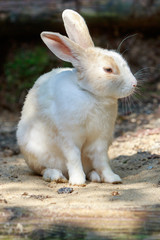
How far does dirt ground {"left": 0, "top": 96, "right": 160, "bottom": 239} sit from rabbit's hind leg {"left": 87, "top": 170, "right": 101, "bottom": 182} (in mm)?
109

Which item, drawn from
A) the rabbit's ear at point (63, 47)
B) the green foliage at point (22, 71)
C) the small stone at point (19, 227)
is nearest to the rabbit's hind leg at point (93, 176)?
the rabbit's ear at point (63, 47)

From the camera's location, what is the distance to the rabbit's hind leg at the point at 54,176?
4352mm

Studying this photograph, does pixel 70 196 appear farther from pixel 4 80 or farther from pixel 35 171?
pixel 4 80

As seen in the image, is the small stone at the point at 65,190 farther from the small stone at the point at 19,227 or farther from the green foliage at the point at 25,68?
the green foliage at the point at 25,68

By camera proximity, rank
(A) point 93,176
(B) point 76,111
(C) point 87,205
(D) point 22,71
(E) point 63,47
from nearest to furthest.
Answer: (C) point 87,205, (B) point 76,111, (E) point 63,47, (A) point 93,176, (D) point 22,71

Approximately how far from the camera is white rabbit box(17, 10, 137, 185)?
13.6 ft

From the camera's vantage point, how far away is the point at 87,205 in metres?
3.31

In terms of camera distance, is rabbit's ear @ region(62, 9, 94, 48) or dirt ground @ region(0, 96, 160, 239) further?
rabbit's ear @ region(62, 9, 94, 48)

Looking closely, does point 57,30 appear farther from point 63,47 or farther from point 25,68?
point 63,47

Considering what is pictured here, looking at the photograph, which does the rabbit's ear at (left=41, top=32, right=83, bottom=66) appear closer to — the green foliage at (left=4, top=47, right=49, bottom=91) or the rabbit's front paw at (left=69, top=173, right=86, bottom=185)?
the rabbit's front paw at (left=69, top=173, right=86, bottom=185)

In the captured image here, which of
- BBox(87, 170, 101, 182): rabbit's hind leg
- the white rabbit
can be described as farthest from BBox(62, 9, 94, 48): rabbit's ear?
BBox(87, 170, 101, 182): rabbit's hind leg

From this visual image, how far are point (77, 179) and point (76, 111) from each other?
2.21 ft

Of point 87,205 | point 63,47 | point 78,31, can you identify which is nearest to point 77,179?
point 87,205

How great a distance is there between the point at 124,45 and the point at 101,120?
535 centimetres
